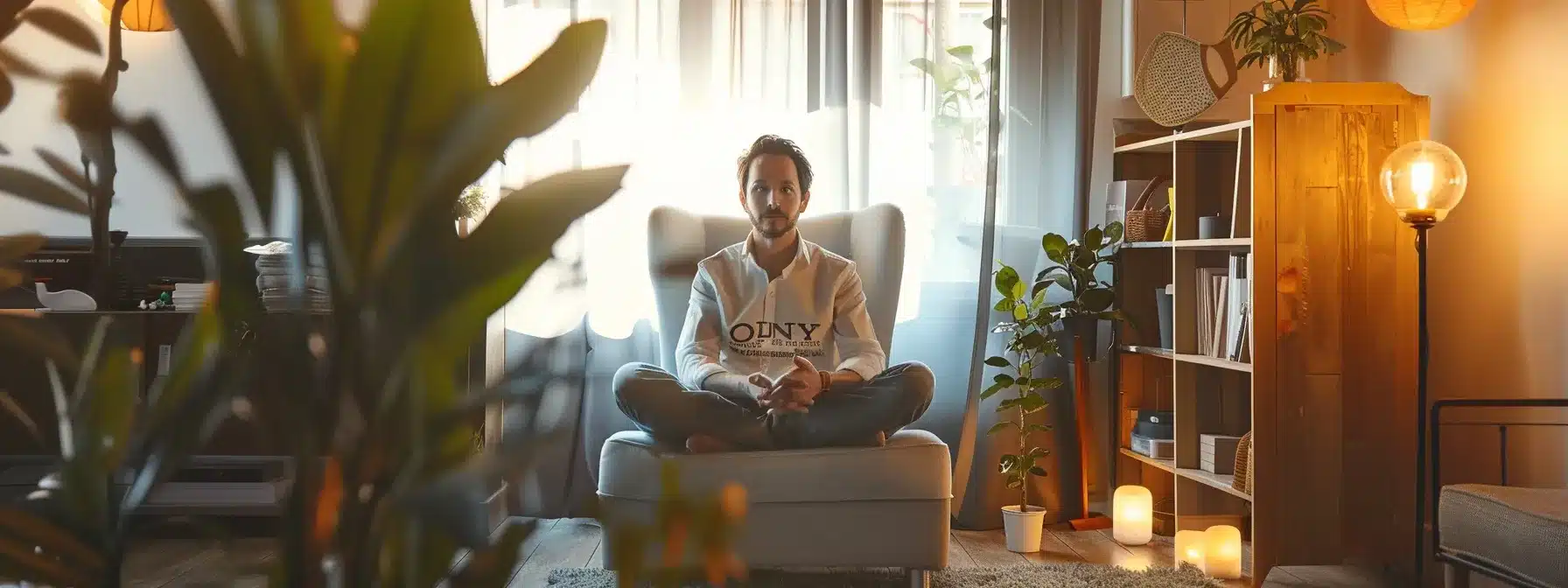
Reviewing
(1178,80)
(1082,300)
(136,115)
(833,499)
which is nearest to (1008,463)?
(1082,300)

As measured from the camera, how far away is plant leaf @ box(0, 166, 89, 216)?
0.42 meters

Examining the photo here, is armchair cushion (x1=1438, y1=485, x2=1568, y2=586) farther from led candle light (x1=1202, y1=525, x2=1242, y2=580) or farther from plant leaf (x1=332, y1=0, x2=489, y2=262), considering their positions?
plant leaf (x1=332, y1=0, x2=489, y2=262)

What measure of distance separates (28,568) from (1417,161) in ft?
9.32

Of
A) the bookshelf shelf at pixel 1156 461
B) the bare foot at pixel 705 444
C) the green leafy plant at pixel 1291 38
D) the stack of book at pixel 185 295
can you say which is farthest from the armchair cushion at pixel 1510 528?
the stack of book at pixel 185 295

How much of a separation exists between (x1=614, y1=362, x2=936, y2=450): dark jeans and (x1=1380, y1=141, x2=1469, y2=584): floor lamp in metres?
1.16

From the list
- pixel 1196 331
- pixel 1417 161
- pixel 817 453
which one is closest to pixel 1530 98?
pixel 1417 161

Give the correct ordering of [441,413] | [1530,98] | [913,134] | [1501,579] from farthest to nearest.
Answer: [913,134], [1530,98], [1501,579], [441,413]

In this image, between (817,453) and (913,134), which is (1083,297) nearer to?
(913,134)

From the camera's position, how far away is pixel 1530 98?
9.18ft

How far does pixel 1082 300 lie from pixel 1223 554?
2.66ft

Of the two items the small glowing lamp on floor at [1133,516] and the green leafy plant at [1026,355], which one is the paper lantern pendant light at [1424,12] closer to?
the green leafy plant at [1026,355]

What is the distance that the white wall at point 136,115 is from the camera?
1.04 feet

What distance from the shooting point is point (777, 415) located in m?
2.54

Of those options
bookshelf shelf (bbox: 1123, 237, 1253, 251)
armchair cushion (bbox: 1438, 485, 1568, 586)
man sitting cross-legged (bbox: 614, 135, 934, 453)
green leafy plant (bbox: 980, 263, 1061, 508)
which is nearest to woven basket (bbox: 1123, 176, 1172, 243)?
bookshelf shelf (bbox: 1123, 237, 1253, 251)
